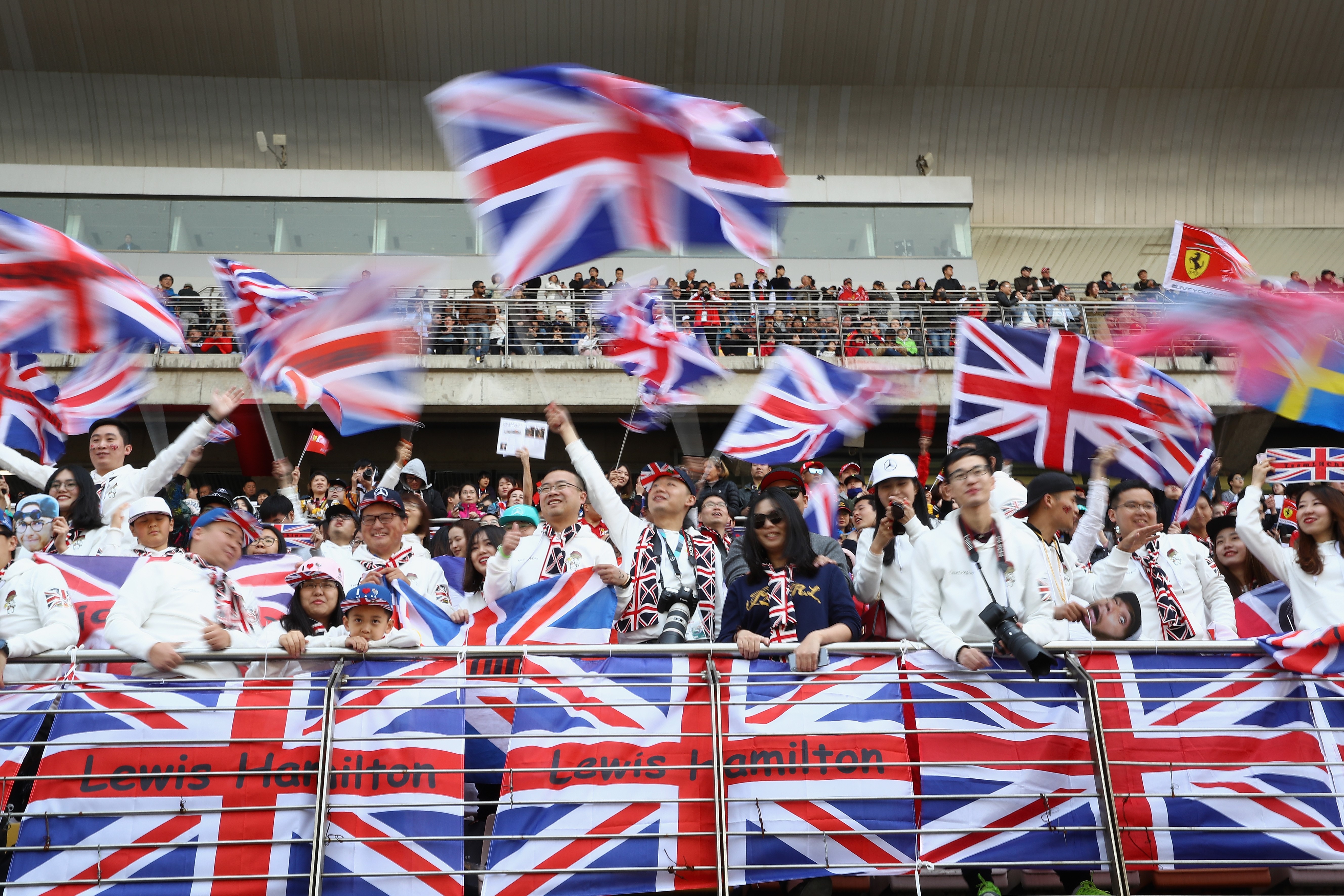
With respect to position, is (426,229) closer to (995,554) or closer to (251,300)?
(251,300)

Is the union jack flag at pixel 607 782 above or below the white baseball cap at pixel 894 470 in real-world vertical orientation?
below

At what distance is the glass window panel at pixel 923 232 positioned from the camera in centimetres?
2348

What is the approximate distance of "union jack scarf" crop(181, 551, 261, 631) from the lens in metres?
5.11

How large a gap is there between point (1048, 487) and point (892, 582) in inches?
35.2

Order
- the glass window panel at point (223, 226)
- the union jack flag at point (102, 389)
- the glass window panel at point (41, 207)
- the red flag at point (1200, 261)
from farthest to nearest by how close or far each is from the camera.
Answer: the glass window panel at point (41, 207) → the glass window panel at point (223, 226) → the red flag at point (1200, 261) → the union jack flag at point (102, 389)

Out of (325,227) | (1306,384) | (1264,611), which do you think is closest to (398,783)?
(1264,611)

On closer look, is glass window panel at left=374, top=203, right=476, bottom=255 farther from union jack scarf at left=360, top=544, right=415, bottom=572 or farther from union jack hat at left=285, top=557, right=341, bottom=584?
union jack hat at left=285, top=557, right=341, bottom=584

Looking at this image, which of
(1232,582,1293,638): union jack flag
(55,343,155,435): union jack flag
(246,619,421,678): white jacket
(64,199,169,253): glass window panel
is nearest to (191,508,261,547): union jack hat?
(246,619,421,678): white jacket

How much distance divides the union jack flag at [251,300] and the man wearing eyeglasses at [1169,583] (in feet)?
18.7

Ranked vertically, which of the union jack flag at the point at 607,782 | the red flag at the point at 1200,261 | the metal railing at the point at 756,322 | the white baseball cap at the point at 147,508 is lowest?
the union jack flag at the point at 607,782

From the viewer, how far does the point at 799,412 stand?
27.3 ft

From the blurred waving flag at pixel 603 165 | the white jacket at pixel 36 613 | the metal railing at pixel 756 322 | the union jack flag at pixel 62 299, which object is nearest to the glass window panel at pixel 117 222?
the metal railing at pixel 756 322

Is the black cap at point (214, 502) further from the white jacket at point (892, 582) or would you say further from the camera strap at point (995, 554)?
the camera strap at point (995, 554)

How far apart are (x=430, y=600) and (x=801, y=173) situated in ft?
69.5
